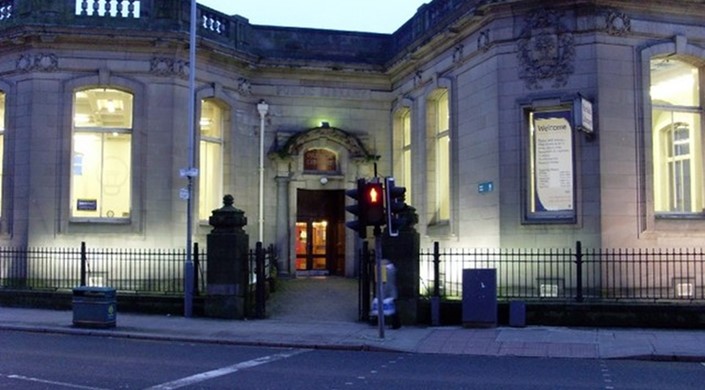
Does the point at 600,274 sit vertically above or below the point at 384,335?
above

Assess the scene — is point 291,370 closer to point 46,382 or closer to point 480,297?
point 46,382

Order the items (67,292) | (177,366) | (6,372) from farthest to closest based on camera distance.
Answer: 1. (67,292)
2. (177,366)
3. (6,372)

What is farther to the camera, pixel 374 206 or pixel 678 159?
pixel 678 159

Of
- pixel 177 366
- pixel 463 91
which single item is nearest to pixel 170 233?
Answer: pixel 463 91

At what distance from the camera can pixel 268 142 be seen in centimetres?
2452

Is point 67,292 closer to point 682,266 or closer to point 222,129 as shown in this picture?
point 222,129

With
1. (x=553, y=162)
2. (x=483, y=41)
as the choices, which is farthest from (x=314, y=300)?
(x=483, y=41)

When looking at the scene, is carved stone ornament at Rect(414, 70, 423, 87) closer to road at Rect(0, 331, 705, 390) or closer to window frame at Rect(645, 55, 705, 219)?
window frame at Rect(645, 55, 705, 219)

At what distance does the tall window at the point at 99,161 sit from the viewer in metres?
21.5

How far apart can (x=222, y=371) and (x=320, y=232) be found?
1520cm

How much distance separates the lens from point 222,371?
10.6 m

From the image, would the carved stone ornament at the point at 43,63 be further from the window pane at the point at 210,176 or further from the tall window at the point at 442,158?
the tall window at the point at 442,158

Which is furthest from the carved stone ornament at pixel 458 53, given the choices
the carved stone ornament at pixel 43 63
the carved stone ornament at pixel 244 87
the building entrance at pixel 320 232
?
the carved stone ornament at pixel 43 63

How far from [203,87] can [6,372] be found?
13826 millimetres
